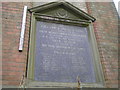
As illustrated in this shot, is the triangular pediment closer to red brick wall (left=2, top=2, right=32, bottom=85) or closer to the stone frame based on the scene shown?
the stone frame

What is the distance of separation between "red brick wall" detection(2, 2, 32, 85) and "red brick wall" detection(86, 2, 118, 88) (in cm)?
195

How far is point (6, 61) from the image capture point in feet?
10.1

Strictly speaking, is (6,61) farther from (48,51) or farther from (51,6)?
(51,6)

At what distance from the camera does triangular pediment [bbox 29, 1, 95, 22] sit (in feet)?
13.5

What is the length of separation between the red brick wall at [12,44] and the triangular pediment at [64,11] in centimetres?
60

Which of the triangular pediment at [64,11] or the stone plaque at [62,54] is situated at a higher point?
the triangular pediment at [64,11]

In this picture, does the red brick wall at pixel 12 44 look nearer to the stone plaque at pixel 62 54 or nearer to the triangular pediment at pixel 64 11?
the stone plaque at pixel 62 54

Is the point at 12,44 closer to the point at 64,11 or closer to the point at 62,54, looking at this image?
the point at 62,54

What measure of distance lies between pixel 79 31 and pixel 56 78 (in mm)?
1526

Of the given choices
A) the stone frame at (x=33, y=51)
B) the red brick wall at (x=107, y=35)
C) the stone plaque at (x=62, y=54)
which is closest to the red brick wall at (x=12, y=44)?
the stone frame at (x=33, y=51)

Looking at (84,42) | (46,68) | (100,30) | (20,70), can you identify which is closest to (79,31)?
(84,42)

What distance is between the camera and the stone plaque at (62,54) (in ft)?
10.5

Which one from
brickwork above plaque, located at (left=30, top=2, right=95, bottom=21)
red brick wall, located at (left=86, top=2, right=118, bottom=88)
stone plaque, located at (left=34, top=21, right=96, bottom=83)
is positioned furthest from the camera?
brickwork above plaque, located at (left=30, top=2, right=95, bottom=21)

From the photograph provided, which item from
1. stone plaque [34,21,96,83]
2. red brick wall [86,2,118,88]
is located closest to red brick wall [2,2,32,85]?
stone plaque [34,21,96,83]
